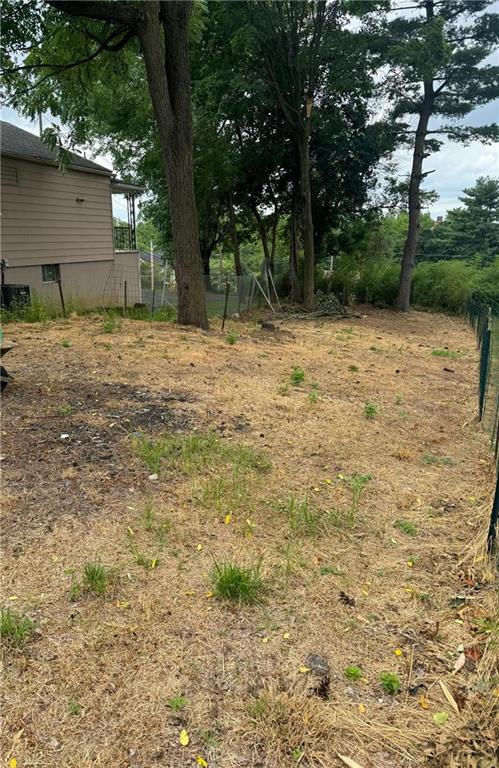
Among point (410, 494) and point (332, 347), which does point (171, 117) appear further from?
point (410, 494)

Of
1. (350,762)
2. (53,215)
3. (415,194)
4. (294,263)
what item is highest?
(415,194)

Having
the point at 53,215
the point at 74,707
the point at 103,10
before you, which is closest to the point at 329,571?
the point at 74,707

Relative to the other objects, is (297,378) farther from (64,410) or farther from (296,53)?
(296,53)

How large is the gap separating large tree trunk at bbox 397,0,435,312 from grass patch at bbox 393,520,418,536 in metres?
15.0

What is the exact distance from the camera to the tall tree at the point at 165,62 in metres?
7.67

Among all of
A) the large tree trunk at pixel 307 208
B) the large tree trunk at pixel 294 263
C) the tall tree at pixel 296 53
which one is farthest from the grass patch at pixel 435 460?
the large tree trunk at pixel 294 263

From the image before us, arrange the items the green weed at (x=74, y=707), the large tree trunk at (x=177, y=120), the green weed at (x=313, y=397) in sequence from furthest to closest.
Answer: the large tree trunk at (x=177, y=120)
the green weed at (x=313, y=397)
the green weed at (x=74, y=707)

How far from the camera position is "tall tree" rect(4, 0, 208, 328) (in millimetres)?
7670

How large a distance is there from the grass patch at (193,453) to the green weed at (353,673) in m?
1.68

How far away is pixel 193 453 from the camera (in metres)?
3.56

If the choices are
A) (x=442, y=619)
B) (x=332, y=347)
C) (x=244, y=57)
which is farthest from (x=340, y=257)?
(x=442, y=619)

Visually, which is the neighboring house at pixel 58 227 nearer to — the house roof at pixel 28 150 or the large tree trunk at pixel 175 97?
the house roof at pixel 28 150

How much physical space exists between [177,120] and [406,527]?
25.3 feet

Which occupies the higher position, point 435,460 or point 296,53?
point 296,53
